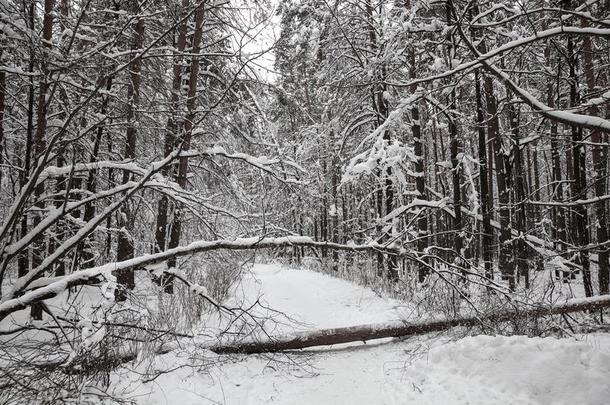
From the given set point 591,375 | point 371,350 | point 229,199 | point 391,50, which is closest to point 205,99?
point 229,199

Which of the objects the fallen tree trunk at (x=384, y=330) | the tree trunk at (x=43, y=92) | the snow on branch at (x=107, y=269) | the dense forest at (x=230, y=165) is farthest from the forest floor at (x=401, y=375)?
the tree trunk at (x=43, y=92)

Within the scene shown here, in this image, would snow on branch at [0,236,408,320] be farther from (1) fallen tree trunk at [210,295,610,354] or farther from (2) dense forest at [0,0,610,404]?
(1) fallen tree trunk at [210,295,610,354]

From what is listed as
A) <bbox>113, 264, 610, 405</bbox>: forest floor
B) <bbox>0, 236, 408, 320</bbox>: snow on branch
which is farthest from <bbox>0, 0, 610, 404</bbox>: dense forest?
<bbox>113, 264, 610, 405</bbox>: forest floor

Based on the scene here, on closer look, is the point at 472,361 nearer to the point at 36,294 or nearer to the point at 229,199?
the point at 36,294

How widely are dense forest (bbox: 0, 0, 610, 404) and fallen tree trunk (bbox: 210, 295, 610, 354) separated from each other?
5 cm

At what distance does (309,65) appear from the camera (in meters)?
14.6

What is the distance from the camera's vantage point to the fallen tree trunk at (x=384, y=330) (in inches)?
192

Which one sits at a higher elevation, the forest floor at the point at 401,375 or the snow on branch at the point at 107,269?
the snow on branch at the point at 107,269

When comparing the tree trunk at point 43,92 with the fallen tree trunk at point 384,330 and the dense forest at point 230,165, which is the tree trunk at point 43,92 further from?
the fallen tree trunk at point 384,330

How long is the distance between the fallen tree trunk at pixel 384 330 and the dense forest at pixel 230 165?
50 mm

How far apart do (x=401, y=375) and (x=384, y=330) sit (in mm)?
1074

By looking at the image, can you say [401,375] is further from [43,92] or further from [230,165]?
[230,165]

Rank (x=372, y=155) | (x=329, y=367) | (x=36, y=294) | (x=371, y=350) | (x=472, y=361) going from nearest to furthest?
1. (x=36, y=294)
2. (x=472, y=361)
3. (x=329, y=367)
4. (x=371, y=350)
5. (x=372, y=155)

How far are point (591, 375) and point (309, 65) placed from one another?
13.5 m
